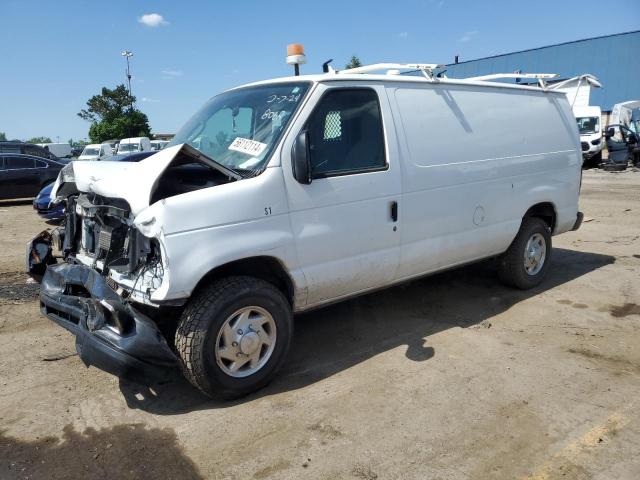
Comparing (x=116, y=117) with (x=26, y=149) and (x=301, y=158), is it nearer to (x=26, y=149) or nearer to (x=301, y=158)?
(x=26, y=149)

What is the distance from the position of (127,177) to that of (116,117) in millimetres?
49660

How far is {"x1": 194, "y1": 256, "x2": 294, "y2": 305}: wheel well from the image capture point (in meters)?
3.37

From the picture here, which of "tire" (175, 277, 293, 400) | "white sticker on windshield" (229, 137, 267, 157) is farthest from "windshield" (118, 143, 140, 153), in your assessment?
"tire" (175, 277, 293, 400)

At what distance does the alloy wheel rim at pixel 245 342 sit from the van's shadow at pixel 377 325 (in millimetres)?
242

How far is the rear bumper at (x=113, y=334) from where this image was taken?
2971 mm

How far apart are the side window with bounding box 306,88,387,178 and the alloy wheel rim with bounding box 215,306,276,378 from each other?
1077 millimetres

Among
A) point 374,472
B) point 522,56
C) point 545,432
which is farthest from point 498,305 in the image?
point 522,56

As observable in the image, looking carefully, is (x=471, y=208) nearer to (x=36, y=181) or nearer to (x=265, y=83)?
(x=265, y=83)

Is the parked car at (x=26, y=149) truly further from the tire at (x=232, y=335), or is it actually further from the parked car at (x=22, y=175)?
the tire at (x=232, y=335)

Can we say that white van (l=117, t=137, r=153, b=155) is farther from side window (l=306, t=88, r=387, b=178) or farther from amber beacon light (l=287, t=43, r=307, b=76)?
side window (l=306, t=88, r=387, b=178)

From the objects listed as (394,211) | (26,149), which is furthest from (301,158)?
(26,149)

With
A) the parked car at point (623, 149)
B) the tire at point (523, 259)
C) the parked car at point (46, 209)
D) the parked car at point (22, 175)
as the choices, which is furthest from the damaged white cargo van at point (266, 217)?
the parked car at point (623, 149)

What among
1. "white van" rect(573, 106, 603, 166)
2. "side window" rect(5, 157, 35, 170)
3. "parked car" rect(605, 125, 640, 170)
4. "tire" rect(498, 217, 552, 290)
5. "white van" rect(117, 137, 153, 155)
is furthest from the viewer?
"white van" rect(117, 137, 153, 155)

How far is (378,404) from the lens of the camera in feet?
11.0
